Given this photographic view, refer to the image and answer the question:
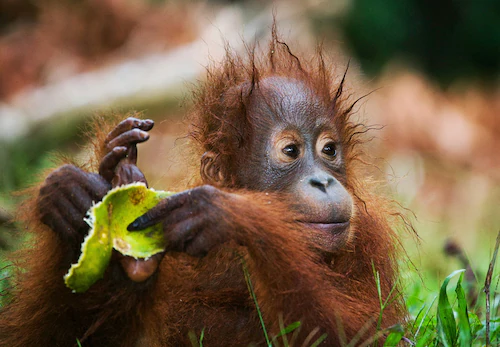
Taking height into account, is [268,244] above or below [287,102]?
below

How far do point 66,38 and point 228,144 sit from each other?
7.73 meters

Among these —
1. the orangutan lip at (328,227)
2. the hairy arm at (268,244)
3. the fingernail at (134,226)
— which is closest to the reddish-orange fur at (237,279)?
the hairy arm at (268,244)

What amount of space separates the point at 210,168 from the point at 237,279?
705 millimetres

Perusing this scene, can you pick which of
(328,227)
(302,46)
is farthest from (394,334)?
(302,46)

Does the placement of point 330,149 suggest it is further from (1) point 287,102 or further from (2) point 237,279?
(2) point 237,279

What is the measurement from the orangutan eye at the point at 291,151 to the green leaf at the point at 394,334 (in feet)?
3.53

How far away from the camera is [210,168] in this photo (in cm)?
406

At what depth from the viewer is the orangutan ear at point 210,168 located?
158 inches

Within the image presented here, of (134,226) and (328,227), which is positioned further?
(328,227)

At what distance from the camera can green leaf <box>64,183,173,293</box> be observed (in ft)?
9.46

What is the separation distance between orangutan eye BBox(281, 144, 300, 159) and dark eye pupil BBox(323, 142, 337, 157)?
0.18 meters

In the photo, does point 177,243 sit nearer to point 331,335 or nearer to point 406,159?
point 331,335

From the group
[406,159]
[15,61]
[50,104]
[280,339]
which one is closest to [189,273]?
[280,339]

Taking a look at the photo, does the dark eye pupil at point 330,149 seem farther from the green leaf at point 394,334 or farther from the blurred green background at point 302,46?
the blurred green background at point 302,46
